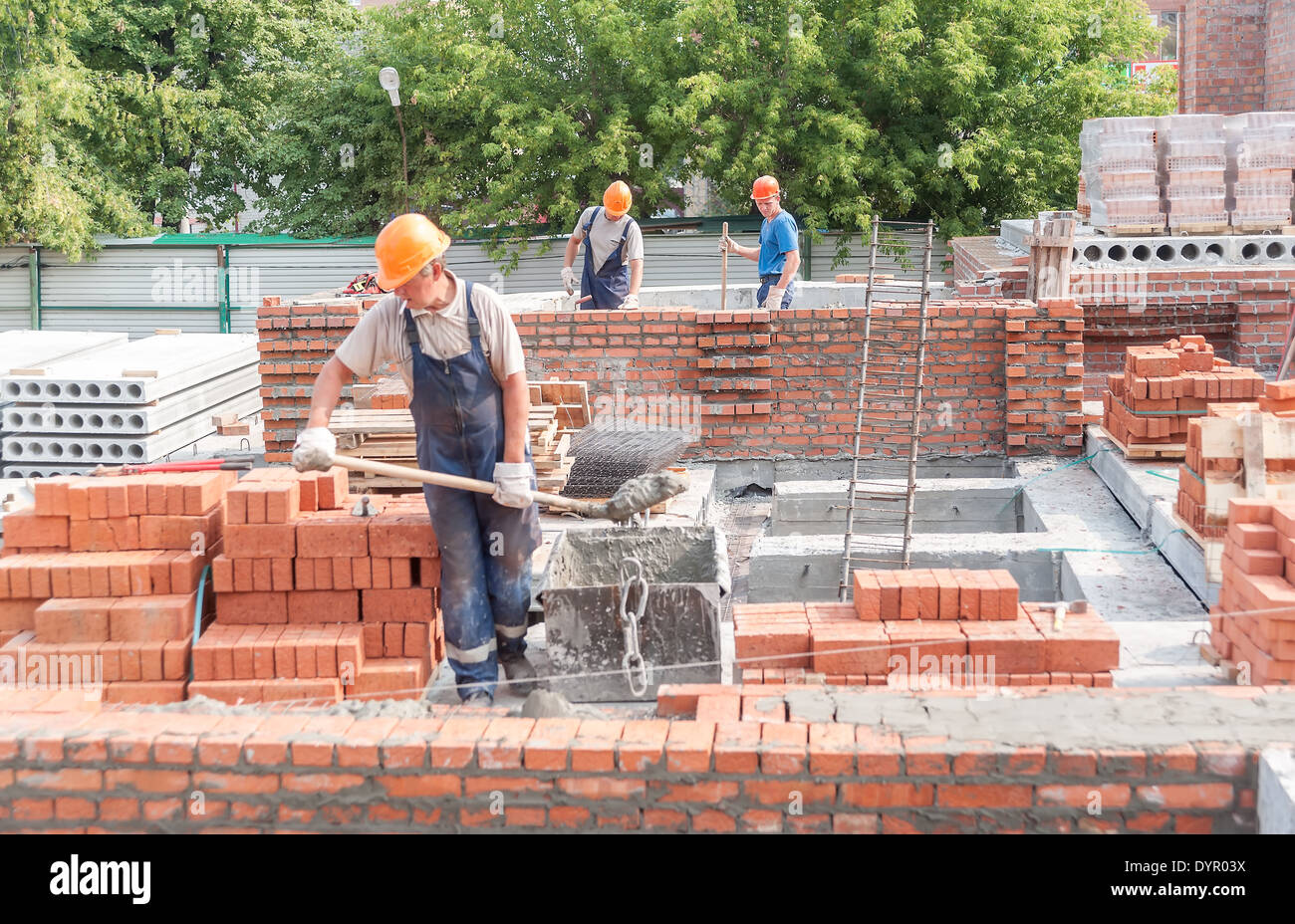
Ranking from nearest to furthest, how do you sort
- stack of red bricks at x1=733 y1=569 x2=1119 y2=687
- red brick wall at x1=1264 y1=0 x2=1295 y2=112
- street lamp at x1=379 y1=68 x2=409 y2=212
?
stack of red bricks at x1=733 y1=569 x2=1119 y2=687 → street lamp at x1=379 y1=68 x2=409 y2=212 → red brick wall at x1=1264 y1=0 x2=1295 y2=112

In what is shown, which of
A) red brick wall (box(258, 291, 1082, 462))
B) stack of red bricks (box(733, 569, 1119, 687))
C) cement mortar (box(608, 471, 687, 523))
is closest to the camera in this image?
stack of red bricks (box(733, 569, 1119, 687))

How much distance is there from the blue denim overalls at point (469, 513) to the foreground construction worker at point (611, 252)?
204 inches

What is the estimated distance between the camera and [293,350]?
9828 mm

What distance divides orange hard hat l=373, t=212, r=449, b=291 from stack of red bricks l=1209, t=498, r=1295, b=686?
341cm

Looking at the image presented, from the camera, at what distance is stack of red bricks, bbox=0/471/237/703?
5.51 m

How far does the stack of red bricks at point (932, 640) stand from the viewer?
5.08m

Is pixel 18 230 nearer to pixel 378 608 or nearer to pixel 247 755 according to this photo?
pixel 378 608

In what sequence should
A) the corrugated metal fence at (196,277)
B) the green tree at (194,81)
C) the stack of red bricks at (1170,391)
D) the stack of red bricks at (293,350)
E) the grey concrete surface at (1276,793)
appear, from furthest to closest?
the green tree at (194,81) → the corrugated metal fence at (196,277) → the stack of red bricks at (293,350) → the stack of red bricks at (1170,391) → the grey concrete surface at (1276,793)

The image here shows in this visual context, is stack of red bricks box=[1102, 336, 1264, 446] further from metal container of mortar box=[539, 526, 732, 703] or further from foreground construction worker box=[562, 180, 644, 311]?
metal container of mortar box=[539, 526, 732, 703]

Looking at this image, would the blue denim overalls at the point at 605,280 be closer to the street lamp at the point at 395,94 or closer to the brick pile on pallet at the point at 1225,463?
the street lamp at the point at 395,94

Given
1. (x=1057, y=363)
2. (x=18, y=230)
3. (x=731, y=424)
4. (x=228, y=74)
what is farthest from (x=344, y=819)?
(x=228, y=74)

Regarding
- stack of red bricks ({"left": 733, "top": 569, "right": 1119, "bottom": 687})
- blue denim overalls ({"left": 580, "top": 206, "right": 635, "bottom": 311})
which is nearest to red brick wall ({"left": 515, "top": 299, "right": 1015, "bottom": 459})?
blue denim overalls ({"left": 580, "top": 206, "right": 635, "bottom": 311})

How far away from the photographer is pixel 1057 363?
32.7 ft

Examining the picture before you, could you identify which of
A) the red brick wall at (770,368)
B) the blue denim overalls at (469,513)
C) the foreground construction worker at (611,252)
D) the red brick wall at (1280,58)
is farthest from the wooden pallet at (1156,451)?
the red brick wall at (1280,58)
